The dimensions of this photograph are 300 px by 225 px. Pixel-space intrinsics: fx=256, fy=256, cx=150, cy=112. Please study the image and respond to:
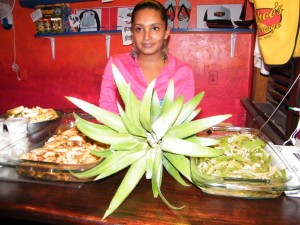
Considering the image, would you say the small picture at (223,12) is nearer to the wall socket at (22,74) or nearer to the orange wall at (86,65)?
the orange wall at (86,65)

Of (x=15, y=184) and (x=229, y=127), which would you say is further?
(x=229, y=127)

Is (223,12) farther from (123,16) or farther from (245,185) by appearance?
(245,185)

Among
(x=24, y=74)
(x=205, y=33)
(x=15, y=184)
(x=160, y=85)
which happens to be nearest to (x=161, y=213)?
(x=15, y=184)

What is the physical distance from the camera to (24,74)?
411cm

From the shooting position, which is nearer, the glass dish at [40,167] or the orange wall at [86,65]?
the glass dish at [40,167]

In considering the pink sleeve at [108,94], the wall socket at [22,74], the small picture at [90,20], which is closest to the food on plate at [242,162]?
the pink sleeve at [108,94]

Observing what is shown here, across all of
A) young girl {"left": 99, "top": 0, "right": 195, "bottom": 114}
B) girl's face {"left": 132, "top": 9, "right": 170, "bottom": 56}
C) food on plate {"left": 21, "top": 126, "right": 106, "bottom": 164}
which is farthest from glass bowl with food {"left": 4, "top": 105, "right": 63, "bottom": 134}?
girl's face {"left": 132, "top": 9, "right": 170, "bottom": 56}

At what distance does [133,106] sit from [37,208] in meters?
0.53

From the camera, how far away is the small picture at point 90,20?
11.7 feet

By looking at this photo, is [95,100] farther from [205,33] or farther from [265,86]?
[265,86]

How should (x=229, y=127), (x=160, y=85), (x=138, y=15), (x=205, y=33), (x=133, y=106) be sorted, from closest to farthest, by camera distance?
(x=133, y=106) → (x=229, y=127) → (x=138, y=15) → (x=160, y=85) → (x=205, y=33)

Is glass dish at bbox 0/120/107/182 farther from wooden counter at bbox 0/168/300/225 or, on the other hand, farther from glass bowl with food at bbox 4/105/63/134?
glass bowl with food at bbox 4/105/63/134

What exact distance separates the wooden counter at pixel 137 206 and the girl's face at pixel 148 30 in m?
1.15

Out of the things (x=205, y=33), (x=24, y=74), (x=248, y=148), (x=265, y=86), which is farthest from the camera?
(x=24, y=74)
